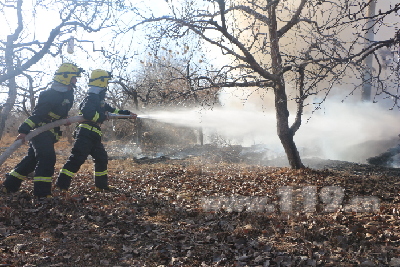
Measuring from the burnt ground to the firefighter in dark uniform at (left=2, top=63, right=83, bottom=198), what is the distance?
0.35 meters

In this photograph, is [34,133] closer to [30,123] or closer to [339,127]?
[30,123]

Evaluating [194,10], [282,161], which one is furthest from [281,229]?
[282,161]

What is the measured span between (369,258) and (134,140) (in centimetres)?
2177

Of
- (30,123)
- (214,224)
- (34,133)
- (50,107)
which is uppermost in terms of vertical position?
(50,107)

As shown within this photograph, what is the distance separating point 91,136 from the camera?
22.2ft

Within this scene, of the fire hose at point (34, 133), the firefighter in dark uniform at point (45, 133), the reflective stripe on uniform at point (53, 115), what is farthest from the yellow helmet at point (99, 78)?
the reflective stripe on uniform at point (53, 115)

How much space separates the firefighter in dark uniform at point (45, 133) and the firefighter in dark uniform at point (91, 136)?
34 cm

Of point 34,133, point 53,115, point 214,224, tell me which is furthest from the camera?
point 53,115

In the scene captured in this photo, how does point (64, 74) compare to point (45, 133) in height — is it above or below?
above

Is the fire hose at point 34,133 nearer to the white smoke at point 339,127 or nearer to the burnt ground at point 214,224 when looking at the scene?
the burnt ground at point 214,224

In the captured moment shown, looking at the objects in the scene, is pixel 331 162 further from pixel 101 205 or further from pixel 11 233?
pixel 11 233

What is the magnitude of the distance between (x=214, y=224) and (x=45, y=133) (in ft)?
12.1

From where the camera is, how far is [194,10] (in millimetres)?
7844

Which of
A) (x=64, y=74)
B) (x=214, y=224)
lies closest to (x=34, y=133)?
(x=64, y=74)
